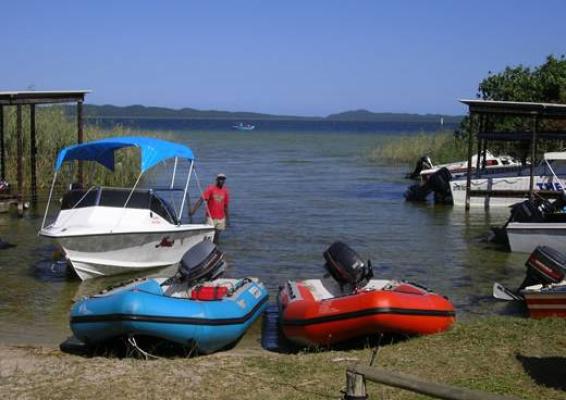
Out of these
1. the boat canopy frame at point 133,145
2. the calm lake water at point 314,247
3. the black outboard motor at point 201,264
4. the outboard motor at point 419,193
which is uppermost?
the boat canopy frame at point 133,145

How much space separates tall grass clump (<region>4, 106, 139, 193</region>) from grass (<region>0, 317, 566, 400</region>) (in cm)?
1837

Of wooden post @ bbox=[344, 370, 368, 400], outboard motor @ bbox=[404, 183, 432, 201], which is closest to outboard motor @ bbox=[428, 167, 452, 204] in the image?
outboard motor @ bbox=[404, 183, 432, 201]

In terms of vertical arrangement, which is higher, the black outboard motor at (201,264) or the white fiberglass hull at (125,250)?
the black outboard motor at (201,264)

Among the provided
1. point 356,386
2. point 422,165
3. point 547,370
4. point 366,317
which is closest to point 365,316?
point 366,317

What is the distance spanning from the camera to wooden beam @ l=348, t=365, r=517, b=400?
225 inches

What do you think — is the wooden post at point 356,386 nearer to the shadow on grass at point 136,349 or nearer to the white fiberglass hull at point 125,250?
the shadow on grass at point 136,349

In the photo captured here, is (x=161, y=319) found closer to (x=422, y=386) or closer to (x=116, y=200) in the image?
(x=422, y=386)

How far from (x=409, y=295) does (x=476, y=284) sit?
5.28 meters

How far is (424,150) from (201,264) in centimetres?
3518

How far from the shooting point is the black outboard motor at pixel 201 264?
1171 centimetres

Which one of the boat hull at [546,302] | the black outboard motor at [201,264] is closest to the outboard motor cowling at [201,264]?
the black outboard motor at [201,264]

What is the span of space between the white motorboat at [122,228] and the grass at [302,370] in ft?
15.7

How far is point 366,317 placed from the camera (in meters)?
9.75

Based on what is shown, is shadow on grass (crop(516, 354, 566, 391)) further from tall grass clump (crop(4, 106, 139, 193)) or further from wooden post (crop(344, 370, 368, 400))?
tall grass clump (crop(4, 106, 139, 193))
